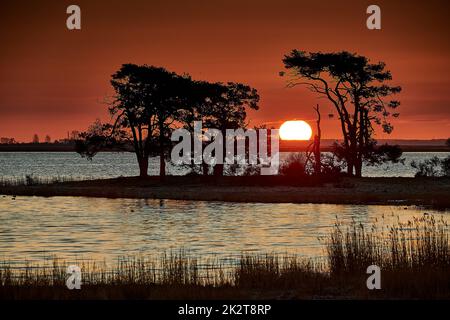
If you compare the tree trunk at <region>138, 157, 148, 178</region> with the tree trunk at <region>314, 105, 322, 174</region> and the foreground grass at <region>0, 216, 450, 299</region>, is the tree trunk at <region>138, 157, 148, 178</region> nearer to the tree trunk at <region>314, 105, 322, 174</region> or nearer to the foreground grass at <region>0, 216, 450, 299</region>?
the tree trunk at <region>314, 105, 322, 174</region>

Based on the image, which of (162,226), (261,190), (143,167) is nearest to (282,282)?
(162,226)

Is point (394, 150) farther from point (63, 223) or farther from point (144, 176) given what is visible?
point (63, 223)

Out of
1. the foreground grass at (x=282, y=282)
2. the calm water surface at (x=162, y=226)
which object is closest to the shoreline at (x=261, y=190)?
the calm water surface at (x=162, y=226)

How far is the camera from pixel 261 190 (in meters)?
69.5

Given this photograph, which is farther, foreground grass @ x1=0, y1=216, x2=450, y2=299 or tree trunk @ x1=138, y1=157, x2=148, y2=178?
tree trunk @ x1=138, y1=157, x2=148, y2=178

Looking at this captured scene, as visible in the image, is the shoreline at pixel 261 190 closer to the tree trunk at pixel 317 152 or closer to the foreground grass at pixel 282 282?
the tree trunk at pixel 317 152

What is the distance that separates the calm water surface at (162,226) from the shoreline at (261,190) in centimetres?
296

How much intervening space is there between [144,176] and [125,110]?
725cm

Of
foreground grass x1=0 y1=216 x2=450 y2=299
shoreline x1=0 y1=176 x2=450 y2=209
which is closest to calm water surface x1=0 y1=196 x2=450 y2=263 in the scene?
shoreline x1=0 y1=176 x2=450 y2=209

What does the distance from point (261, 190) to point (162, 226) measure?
921 inches

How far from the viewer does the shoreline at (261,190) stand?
61406mm

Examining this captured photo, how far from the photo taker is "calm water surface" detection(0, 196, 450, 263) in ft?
116

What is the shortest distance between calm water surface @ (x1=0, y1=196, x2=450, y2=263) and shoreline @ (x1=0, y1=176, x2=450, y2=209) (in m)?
2.96
